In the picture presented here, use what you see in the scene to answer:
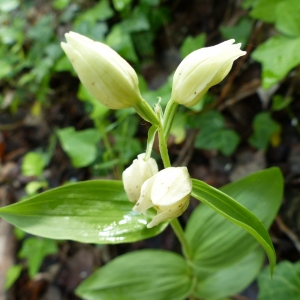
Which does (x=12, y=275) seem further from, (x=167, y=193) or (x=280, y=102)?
(x=280, y=102)

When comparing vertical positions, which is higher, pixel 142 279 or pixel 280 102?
pixel 280 102

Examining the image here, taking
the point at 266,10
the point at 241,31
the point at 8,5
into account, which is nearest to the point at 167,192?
the point at 266,10

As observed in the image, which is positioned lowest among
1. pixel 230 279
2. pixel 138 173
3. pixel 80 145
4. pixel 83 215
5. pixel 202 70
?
pixel 230 279

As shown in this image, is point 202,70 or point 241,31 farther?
point 241,31

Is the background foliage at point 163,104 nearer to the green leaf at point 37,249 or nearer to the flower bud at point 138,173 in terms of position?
the green leaf at point 37,249

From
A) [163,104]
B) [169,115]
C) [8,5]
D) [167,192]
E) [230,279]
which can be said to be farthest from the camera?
[8,5]

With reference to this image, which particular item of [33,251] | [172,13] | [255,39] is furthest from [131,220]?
[172,13]
